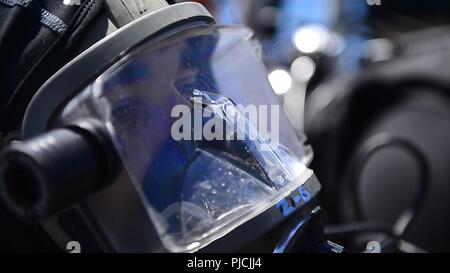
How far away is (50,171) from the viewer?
1.01 m

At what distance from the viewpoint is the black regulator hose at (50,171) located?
3.30 ft

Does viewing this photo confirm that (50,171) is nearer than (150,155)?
Yes

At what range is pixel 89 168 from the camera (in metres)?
1.07

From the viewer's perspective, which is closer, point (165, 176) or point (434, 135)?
point (165, 176)

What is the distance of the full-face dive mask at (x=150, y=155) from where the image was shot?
1.05 metres

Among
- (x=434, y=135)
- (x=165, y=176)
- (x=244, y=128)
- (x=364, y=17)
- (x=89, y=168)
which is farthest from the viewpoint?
(x=364, y=17)

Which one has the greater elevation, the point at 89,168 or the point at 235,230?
the point at 89,168

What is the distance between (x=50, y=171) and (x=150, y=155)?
7.9 inches

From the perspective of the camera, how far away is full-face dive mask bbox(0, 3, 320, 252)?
1049mm

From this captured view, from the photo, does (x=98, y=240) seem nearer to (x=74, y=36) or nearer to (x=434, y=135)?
(x=74, y=36)

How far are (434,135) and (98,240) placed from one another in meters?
2.26

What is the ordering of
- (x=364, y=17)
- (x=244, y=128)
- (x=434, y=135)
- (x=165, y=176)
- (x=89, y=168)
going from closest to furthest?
(x=89, y=168) → (x=165, y=176) → (x=244, y=128) → (x=434, y=135) → (x=364, y=17)

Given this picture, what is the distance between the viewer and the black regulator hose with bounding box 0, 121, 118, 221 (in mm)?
1007
